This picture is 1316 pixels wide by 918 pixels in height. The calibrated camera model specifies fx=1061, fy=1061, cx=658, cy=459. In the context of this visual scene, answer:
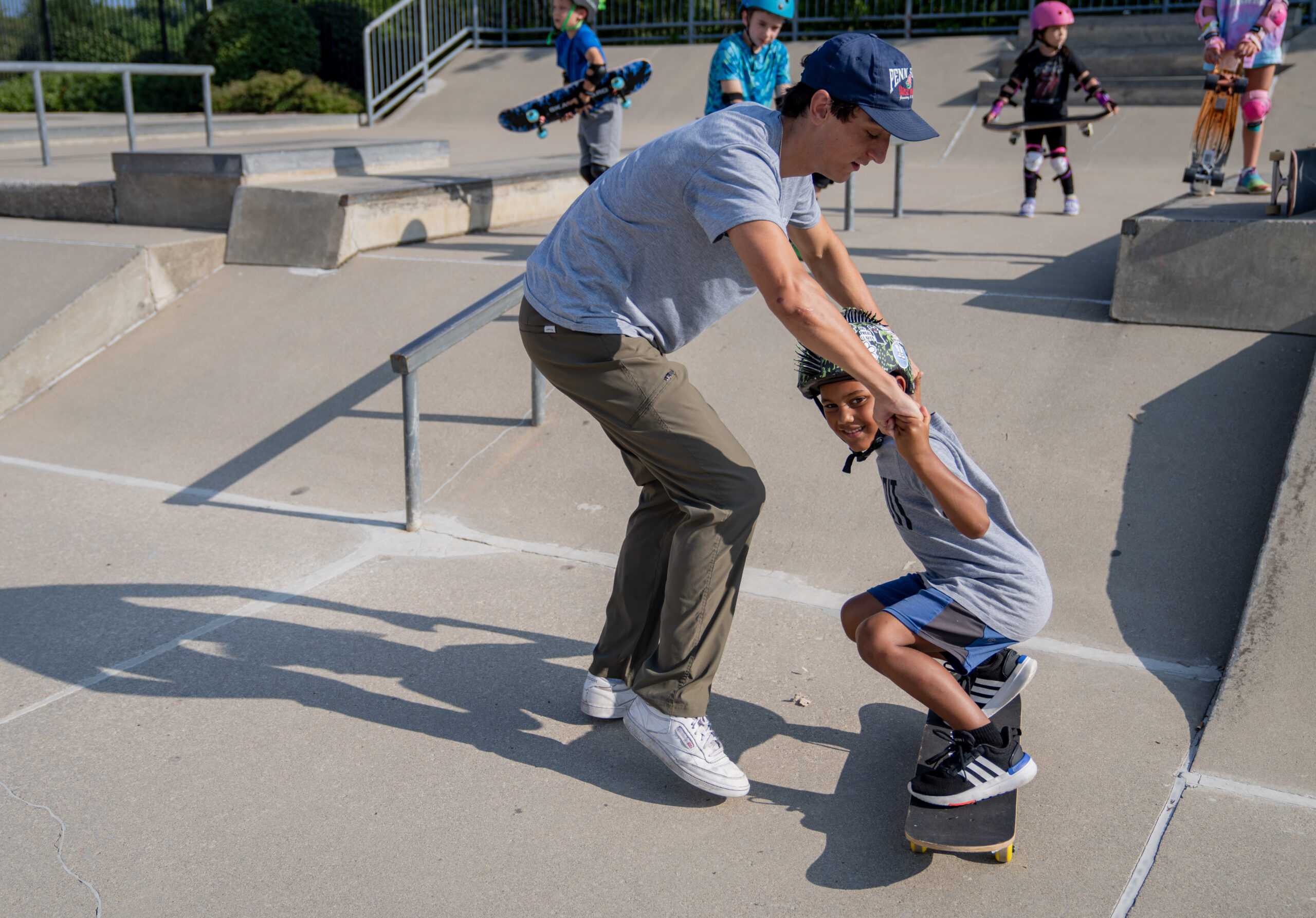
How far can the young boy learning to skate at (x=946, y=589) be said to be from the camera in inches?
95.9

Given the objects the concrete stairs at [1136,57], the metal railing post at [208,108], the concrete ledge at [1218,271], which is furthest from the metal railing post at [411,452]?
the concrete stairs at [1136,57]

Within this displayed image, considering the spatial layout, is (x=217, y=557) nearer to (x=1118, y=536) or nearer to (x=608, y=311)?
(x=608, y=311)

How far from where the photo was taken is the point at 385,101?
56.3 feet

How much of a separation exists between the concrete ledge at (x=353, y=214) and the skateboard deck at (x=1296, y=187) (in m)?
5.04

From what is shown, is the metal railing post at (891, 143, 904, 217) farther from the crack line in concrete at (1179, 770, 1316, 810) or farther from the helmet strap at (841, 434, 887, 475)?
the crack line in concrete at (1179, 770, 1316, 810)

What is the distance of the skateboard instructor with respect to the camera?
2301 mm

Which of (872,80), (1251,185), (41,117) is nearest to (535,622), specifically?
(872,80)

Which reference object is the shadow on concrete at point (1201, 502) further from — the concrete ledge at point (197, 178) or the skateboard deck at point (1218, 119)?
the concrete ledge at point (197, 178)

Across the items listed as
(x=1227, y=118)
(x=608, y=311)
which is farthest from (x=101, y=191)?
(x=1227, y=118)

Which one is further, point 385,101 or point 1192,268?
point 385,101

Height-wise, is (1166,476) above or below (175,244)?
below

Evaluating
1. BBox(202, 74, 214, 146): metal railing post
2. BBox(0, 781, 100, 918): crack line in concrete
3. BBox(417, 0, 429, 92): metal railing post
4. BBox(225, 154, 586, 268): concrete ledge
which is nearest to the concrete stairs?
BBox(225, 154, 586, 268): concrete ledge

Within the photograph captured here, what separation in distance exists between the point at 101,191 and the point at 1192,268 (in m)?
6.96

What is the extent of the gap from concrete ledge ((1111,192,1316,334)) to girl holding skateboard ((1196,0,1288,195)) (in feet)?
5.80
